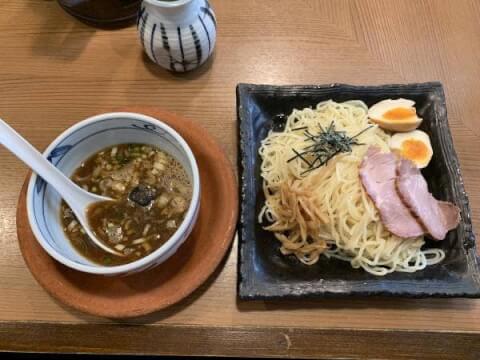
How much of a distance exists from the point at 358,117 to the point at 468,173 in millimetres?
398

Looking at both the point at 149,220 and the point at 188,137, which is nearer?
the point at 149,220

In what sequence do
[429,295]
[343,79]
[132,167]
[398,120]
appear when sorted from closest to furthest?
1. [429,295]
2. [132,167]
3. [398,120]
4. [343,79]

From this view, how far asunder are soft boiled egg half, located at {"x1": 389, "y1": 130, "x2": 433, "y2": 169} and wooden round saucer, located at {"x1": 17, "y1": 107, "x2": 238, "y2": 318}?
22.2 inches

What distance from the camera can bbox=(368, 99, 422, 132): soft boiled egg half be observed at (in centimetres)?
150

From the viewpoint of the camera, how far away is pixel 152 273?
125 centimetres

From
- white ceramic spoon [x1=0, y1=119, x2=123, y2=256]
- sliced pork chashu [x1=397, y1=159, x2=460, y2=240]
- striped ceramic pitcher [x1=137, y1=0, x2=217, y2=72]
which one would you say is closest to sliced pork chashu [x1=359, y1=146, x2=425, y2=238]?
sliced pork chashu [x1=397, y1=159, x2=460, y2=240]

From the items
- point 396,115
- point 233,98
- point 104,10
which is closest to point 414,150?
point 396,115

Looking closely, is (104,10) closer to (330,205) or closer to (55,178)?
(55,178)

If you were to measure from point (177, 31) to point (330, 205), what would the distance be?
74 cm

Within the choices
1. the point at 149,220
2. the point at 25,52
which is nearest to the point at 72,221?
the point at 149,220

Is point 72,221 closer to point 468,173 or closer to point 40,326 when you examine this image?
point 40,326

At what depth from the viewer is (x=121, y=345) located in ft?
4.22

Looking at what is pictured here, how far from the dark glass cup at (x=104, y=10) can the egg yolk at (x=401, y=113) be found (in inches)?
41.4

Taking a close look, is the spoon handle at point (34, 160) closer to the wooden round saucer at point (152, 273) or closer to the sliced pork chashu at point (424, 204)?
the wooden round saucer at point (152, 273)
